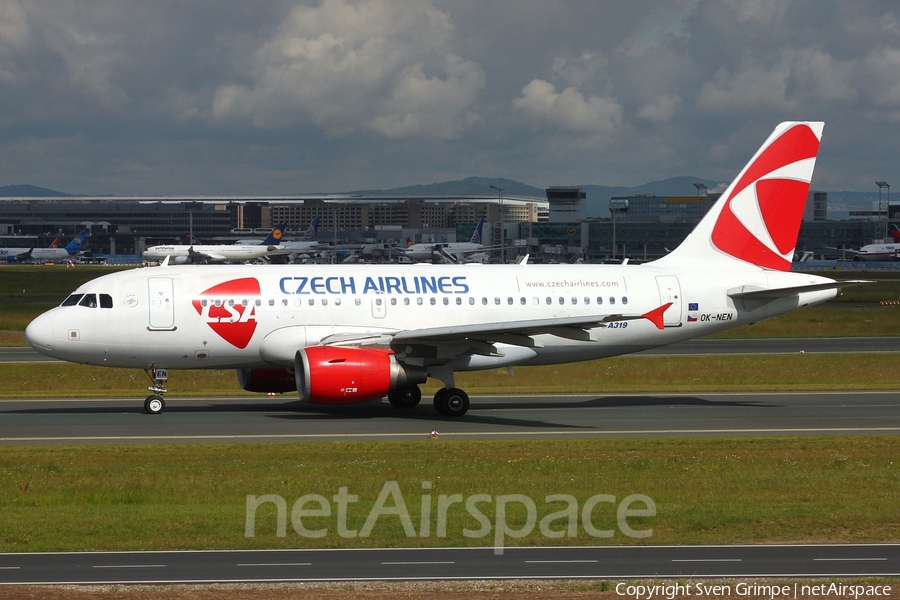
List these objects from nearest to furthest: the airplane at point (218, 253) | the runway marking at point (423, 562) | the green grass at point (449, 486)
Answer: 1. the runway marking at point (423, 562)
2. the green grass at point (449, 486)
3. the airplane at point (218, 253)

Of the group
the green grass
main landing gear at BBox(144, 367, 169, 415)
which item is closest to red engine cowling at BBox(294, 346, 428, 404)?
the green grass

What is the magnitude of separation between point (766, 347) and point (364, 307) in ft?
87.8

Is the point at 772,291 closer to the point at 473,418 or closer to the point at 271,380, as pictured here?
the point at 473,418

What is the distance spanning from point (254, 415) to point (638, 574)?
19219mm

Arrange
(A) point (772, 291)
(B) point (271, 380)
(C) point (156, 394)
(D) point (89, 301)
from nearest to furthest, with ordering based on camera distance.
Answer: (D) point (89, 301), (C) point (156, 394), (B) point (271, 380), (A) point (772, 291)

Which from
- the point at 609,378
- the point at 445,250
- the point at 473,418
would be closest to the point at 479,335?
the point at 473,418

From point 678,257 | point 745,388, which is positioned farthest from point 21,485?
point 745,388

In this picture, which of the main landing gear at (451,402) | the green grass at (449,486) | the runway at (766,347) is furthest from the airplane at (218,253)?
the green grass at (449,486)

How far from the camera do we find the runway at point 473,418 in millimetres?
27950

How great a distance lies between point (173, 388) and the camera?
127ft

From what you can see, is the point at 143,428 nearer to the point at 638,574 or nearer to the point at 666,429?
the point at 666,429

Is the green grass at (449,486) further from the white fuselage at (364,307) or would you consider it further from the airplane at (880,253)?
the airplane at (880,253)

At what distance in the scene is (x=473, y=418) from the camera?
103 ft

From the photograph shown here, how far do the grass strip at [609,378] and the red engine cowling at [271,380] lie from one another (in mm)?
4725
